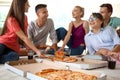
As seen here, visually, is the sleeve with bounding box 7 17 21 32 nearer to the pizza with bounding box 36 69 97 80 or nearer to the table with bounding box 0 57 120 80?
the table with bounding box 0 57 120 80

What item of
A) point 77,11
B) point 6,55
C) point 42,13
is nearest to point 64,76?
point 6,55

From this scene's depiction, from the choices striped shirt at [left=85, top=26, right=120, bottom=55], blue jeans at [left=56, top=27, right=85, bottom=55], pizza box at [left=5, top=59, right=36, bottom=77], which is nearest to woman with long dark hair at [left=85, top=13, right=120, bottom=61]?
striped shirt at [left=85, top=26, right=120, bottom=55]

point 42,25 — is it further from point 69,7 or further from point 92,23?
point 69,7

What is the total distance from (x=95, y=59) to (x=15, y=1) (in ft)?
2.96

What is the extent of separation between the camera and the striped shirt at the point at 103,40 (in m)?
2.21

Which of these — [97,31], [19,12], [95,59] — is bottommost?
[95,59]

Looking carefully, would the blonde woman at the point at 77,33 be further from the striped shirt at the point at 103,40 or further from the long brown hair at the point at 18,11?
the long brown hair at the point at 18,11

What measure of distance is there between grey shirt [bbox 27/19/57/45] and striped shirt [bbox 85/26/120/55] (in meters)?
0.64

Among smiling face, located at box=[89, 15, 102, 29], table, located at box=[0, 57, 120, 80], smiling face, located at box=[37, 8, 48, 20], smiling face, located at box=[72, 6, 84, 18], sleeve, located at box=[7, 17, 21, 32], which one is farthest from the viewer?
smiling face, located at box=[72, 6, 84, 18]

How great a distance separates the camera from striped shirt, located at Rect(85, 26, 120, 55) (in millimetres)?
2207

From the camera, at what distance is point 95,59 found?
5.65 feet

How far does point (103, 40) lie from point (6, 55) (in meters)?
0.99

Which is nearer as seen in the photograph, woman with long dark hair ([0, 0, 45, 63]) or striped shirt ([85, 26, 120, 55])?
woman with long dark hair ([0, 0, 45, 63])

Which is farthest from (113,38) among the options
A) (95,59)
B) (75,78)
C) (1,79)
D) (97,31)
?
(1,79)
